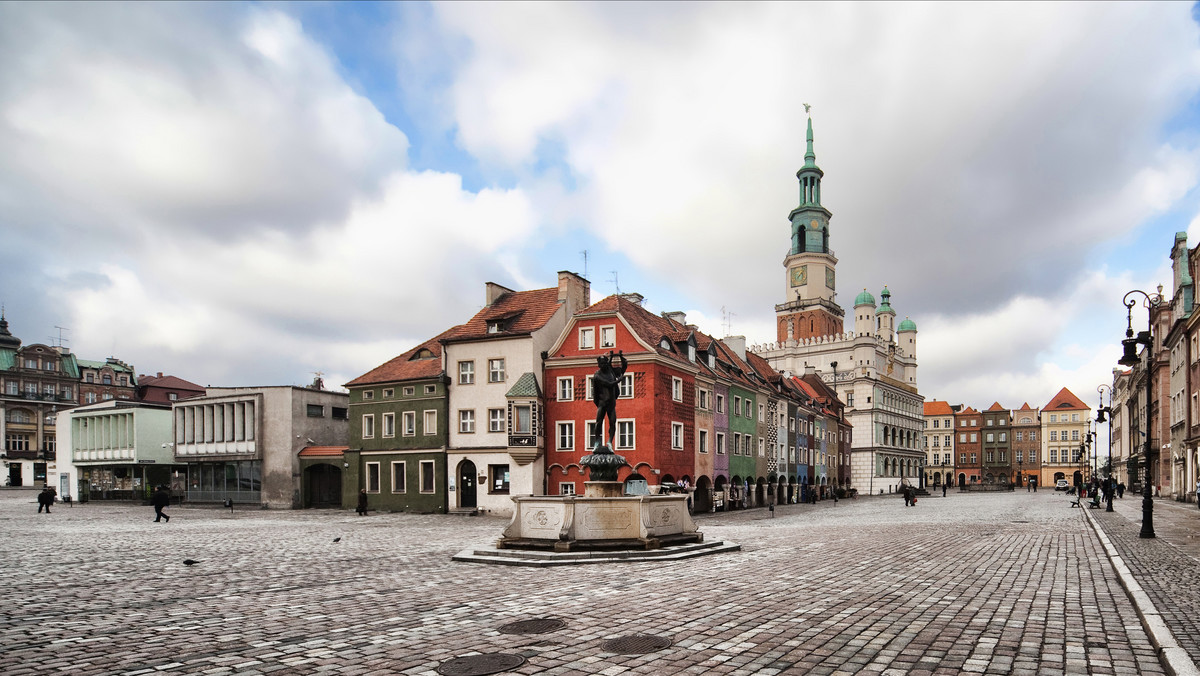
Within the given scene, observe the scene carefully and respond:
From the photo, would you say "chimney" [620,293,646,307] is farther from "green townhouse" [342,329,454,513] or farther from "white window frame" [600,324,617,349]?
"green townhouse" [342,329,454,513]

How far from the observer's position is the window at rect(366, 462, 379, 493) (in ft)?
150

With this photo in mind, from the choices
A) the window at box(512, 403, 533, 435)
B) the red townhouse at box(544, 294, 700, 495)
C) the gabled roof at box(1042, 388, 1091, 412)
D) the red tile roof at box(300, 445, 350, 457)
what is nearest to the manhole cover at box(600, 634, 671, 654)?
the red townhouse at box(544, 294, 700, 495)

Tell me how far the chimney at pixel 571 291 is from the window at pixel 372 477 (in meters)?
15.1

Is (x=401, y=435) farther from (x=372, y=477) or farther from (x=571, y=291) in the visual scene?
(x=571, y=291)

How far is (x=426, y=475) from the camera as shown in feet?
144

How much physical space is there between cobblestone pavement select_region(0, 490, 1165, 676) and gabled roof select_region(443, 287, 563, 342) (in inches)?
890

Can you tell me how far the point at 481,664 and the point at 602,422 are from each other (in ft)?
43.8

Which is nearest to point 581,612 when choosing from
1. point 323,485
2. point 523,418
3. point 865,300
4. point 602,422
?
point 602,422

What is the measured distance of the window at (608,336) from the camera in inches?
1575

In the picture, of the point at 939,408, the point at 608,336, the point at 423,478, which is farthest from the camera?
the point at 939,408

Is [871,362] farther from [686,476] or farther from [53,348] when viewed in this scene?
[53,348]

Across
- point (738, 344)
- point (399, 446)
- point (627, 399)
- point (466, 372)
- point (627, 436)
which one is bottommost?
point (399, 446)

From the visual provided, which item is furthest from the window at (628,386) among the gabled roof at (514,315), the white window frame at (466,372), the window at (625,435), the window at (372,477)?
the window at (372,477)

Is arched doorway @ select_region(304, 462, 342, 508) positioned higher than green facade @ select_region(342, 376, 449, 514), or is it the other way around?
green facade @ select_region(342, 376, 449, 514)
